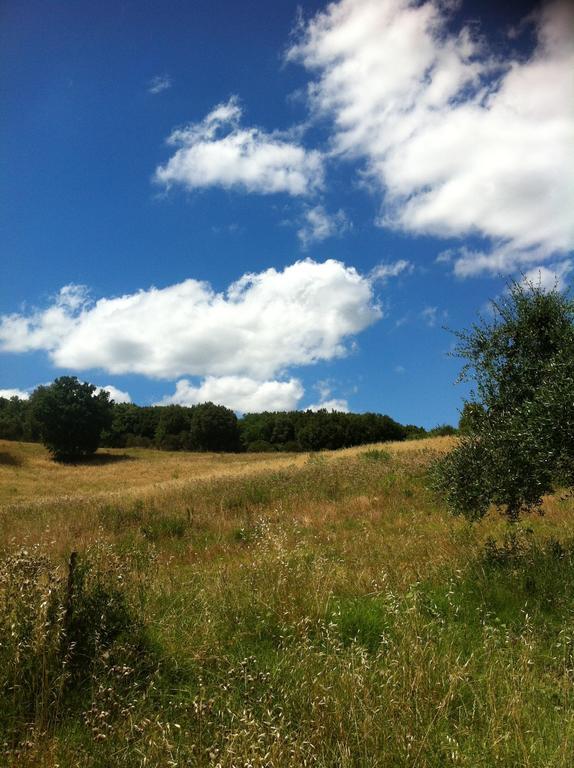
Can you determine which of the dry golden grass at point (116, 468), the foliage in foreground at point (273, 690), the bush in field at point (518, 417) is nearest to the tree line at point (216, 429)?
the dry golden grass at point (116, 468)

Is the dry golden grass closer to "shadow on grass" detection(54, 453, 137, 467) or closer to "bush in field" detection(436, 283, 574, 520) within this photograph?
"shadow on grass" detection(54, 453, 137, 467)

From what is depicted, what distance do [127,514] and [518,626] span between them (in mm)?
15620

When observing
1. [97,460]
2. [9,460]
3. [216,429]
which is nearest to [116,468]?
[97,460]

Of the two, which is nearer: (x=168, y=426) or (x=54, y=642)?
(x=54, y=642)

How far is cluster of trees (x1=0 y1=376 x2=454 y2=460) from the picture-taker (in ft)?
254

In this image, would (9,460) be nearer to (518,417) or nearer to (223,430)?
(223,430)

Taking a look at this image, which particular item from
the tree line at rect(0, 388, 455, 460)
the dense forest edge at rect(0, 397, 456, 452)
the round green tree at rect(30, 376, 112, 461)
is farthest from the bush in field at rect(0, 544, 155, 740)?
the dense forest edge at rect(0, 397, 456, 452)

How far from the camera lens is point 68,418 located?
76.9m

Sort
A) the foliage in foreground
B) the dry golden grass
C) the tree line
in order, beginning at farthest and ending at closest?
the tree line → the dry golden grass → the foliage in foreground

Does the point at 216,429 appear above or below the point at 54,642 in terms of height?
above

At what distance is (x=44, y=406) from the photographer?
252 feet

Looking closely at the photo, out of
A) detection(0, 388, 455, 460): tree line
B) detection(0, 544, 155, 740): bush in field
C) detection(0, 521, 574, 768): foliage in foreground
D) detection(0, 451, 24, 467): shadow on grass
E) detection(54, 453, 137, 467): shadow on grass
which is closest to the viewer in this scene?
detection(0, 521, 574, 768): foliage in foreground

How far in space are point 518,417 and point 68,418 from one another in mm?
77875

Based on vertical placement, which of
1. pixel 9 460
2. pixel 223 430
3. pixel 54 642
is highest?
pixel 223 430
